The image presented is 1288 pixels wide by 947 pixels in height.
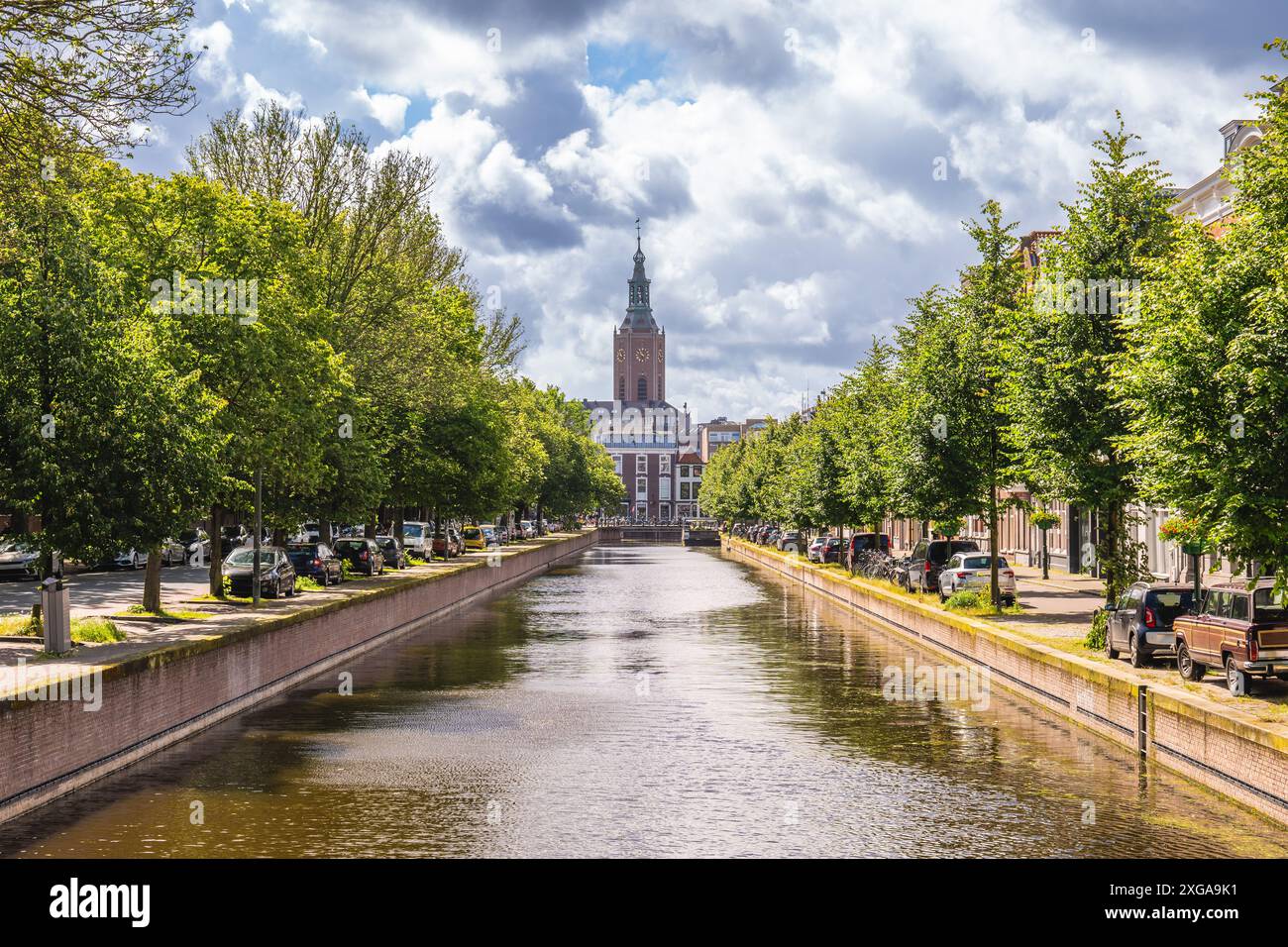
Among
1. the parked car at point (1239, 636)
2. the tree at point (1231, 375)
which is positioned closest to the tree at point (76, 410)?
the tree at point (1231, 375)

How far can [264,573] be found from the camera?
3784cm

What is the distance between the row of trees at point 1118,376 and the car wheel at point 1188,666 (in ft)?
7.71

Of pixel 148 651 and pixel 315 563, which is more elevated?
pixel 315 563

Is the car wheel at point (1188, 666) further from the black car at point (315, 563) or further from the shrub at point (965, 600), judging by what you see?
the black car at point (315, 563)

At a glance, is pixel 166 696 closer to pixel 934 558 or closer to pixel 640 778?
pixel 640 778

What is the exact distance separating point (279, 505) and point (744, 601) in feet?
61.7

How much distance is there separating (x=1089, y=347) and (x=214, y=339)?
18.6 metres

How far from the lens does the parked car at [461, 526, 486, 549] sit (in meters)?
90.1

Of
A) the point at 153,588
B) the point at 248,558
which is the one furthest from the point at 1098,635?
the point at 248,558

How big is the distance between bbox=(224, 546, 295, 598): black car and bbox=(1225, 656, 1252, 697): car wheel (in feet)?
80.0
